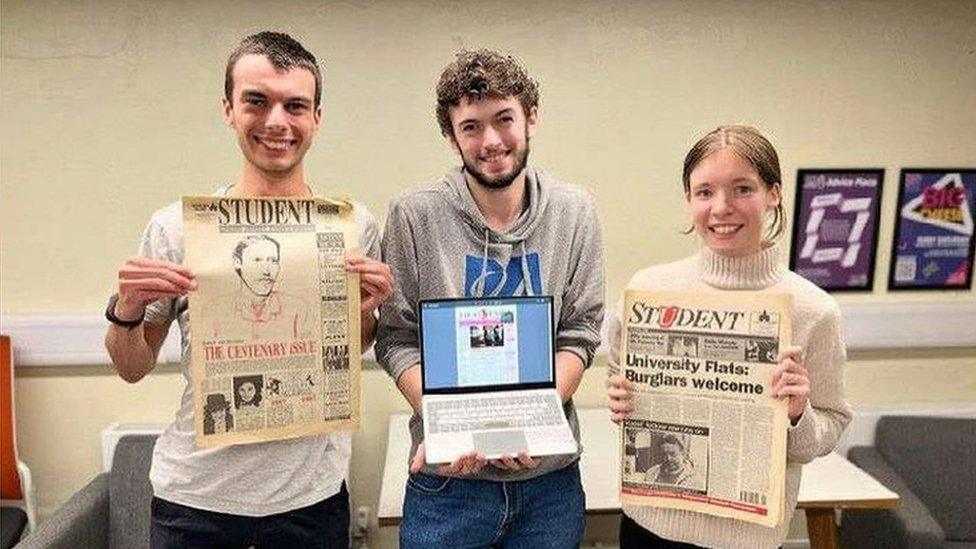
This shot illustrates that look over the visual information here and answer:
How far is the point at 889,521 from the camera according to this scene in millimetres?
2561

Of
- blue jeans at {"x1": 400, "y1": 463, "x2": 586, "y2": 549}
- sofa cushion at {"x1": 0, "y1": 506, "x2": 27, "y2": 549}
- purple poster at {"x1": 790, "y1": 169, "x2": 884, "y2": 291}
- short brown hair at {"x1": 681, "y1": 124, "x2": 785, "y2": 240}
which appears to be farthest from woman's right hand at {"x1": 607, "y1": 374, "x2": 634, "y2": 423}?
sofa cushion at {"x1": 0, "y1": 506, "x2": 27, "y2": 549}

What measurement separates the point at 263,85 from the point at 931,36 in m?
2.65

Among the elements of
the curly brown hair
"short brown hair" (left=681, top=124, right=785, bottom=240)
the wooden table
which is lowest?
the wooden table

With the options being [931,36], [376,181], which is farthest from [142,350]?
[931,36]

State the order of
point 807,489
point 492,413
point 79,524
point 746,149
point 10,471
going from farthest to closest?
point 10,471
point 79,524
point 807,489
point 492,413
point 746,149

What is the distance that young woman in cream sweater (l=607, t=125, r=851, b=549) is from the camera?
1.42 metres

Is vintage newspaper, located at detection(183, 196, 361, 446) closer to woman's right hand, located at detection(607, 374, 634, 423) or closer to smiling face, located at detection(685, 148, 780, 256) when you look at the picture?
woman's right hand, located at detection(607, 374, 634, 423)

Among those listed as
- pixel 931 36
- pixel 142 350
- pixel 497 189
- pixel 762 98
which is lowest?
pixel 142 350

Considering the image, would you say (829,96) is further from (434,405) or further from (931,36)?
(434,405)

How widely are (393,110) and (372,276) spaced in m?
1.44

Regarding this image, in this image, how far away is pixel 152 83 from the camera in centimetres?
268

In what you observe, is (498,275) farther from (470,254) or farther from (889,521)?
(889,521)

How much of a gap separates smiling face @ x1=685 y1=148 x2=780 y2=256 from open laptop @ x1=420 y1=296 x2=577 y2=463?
0.37 m

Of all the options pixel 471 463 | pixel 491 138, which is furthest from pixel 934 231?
pixel 471 463
